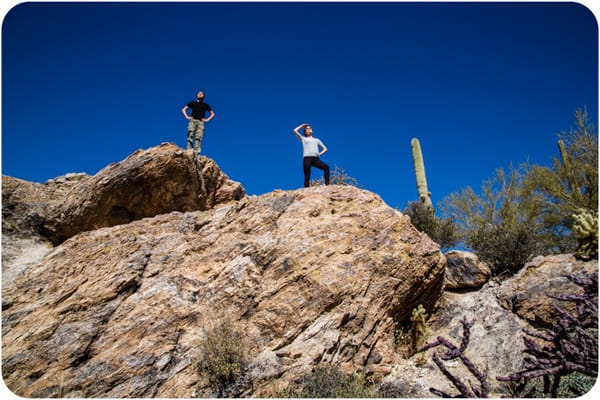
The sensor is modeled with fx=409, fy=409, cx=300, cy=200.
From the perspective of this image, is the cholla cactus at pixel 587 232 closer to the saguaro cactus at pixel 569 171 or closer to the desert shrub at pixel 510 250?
the desert shrub at pixel 510 250

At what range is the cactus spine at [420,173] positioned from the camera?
15814 mm

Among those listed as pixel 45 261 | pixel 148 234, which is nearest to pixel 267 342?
pixel 148 234

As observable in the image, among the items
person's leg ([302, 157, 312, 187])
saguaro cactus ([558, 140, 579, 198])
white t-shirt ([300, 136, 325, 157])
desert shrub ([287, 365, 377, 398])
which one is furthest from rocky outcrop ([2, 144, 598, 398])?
saguaro cactus ([558, 140, 579, 198])

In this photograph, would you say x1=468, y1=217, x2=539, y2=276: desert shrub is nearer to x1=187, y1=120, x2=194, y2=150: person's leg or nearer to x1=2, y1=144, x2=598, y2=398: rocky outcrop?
x1=2, y1=144, x2=598, y2=398: rocky outcrop

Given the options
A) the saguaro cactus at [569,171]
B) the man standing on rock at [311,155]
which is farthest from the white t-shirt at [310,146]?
the saguaro cactus at [569,171]

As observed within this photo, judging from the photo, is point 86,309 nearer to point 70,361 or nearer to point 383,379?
point 70,361

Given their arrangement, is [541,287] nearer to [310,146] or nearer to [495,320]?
[495,320]

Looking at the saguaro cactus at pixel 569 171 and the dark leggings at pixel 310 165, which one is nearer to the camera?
the dark leggings at pixel 310 165

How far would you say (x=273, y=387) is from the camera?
672cm

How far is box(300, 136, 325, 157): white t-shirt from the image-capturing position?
10977 millimetres

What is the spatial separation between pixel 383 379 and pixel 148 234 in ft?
20.2

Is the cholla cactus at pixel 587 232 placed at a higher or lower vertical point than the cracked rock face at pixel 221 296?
higher

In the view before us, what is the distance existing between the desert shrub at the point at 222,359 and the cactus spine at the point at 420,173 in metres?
10.2

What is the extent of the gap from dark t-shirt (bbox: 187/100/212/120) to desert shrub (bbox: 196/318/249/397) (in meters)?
7.95
